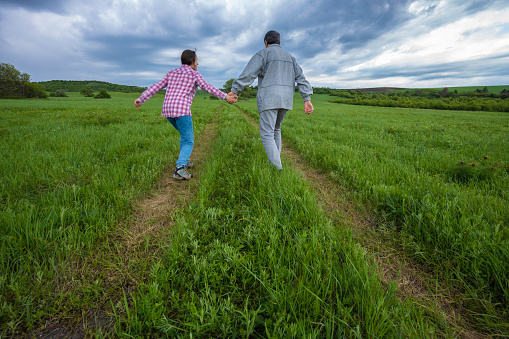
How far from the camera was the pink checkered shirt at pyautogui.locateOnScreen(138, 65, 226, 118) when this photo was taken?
4.14 metres

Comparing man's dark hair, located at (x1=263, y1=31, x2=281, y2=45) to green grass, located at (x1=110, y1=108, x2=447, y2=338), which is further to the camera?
man's dark hair, located at (x1=263, y1=31, x2=281, y2=45)

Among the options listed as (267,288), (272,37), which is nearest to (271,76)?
(272,37)

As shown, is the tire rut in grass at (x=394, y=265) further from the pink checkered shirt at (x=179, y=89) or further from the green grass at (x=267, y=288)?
the pink checkered shirt at (x=179, y=89)

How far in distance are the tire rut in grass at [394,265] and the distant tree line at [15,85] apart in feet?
316

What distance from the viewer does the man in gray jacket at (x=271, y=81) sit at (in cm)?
371

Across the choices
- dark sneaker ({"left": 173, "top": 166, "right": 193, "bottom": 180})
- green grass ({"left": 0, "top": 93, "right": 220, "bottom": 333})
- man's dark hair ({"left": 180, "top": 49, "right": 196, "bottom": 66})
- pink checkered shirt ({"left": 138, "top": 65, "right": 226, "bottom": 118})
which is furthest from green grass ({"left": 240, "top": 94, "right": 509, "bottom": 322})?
man's dark hair ({"left": 180, "top": 49, "right": 196, "bottom": 66})

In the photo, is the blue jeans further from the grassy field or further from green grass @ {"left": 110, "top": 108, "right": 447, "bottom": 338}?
green grass @ {"left": 110, "top": 108, "right": 447, "bottom": 338}

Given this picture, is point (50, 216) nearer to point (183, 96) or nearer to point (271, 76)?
point (183, 96)

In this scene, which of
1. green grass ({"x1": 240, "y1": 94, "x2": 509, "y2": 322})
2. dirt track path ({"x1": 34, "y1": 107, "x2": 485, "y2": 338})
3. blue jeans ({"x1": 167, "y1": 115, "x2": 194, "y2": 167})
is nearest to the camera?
dirt track path ({"x1": 34, "y1": 107, "x2": 485, "y2": 338})

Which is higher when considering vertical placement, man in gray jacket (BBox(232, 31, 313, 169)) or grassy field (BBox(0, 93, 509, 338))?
man in gray jacket (BBox(232, 31, 313, 169))

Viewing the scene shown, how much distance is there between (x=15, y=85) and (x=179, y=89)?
3946 inches

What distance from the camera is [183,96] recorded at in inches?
165

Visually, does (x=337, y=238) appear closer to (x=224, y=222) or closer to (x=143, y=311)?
(x=224, y=222)

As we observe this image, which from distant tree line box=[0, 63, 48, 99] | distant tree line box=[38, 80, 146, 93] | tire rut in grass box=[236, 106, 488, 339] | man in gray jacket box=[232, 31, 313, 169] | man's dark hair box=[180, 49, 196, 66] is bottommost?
tire rut in grass box=[236, 106, 488, 339]
